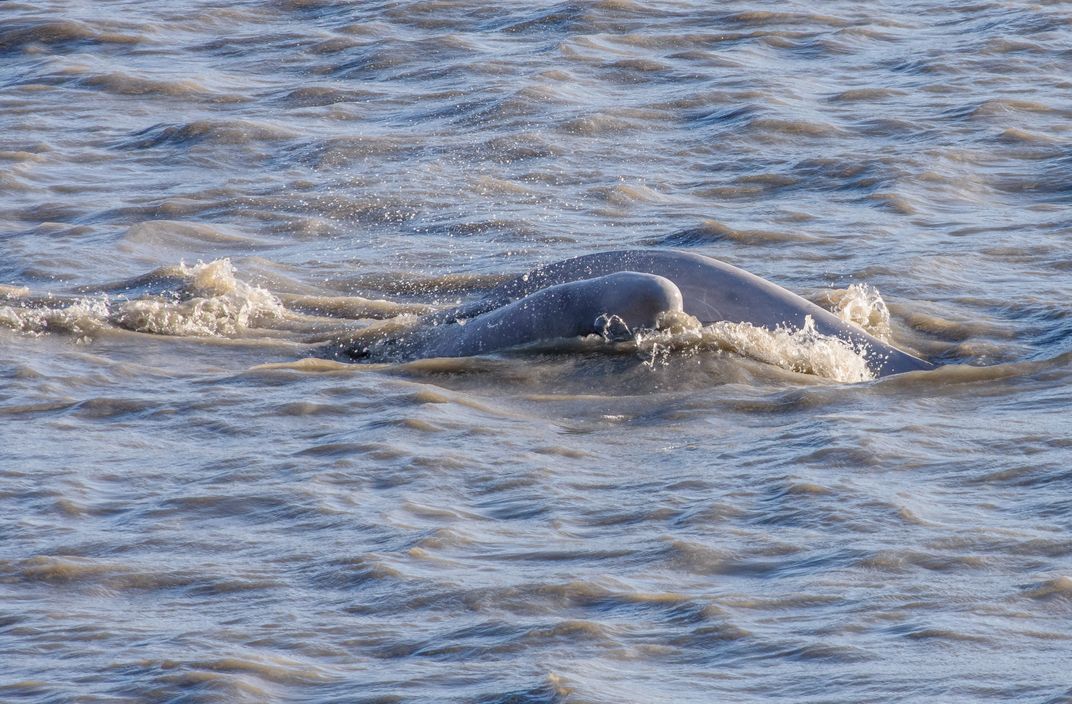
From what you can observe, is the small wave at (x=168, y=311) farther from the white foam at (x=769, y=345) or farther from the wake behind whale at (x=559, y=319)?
the white foam at (x=769, y=345)

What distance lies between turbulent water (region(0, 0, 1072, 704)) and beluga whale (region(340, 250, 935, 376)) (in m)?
0.11

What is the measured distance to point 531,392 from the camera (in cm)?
866

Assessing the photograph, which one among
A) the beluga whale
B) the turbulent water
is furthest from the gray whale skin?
the turbulent water

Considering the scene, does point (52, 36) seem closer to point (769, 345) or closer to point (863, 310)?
point (863, 310)

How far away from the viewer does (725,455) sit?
7.57 metres

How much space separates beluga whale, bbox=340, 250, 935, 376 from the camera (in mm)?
8734

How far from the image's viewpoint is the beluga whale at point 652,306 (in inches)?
344

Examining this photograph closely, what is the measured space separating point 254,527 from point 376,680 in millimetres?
1535

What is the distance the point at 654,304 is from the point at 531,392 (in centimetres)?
69

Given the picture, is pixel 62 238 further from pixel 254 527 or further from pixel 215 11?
pixel 215 11

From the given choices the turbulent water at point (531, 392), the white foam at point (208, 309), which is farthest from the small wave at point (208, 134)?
the white foam at point (208, 309)

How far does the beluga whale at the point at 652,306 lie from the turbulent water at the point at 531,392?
111 mm

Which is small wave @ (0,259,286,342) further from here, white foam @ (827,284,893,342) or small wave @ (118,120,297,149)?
small wave @ (118,120,297,149)

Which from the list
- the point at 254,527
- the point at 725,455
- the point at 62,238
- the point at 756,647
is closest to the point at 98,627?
the point at 254,527
